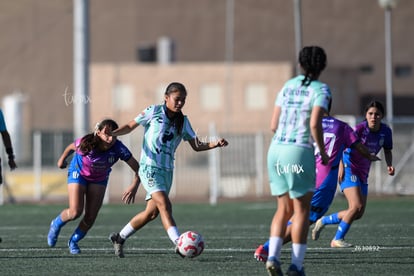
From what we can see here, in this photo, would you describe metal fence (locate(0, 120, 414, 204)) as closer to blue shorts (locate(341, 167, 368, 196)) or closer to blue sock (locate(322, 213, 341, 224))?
blue sock (locate(322, 213, 341, 224))

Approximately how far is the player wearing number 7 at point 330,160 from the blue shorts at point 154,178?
1691 millimetres

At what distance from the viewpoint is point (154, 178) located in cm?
1076

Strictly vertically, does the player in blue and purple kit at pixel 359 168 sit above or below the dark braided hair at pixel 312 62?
below

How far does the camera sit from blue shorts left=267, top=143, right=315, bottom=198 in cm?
877

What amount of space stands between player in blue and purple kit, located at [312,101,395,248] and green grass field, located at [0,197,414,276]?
0.38m

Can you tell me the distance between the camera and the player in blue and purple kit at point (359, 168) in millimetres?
12539

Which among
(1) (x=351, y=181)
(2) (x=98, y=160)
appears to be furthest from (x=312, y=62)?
(1) (x=351, y=181)

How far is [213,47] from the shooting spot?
51.6 m

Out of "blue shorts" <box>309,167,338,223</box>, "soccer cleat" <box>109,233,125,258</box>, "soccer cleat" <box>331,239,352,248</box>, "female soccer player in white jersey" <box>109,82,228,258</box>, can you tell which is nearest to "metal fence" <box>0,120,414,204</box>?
"soccer cleat" <box>331,239,352,248</box>

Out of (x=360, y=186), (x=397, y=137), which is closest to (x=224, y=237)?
(x=360, y=186)

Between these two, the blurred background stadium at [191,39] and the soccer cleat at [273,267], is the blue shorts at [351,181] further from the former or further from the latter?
the blurred background stadium at [191,39]

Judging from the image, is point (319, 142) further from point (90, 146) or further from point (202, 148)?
point (90, 146)

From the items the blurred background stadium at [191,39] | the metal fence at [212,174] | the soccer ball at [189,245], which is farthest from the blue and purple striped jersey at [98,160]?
the blurred background stadium at [191,39]

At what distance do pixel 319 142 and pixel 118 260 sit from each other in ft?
11.2
